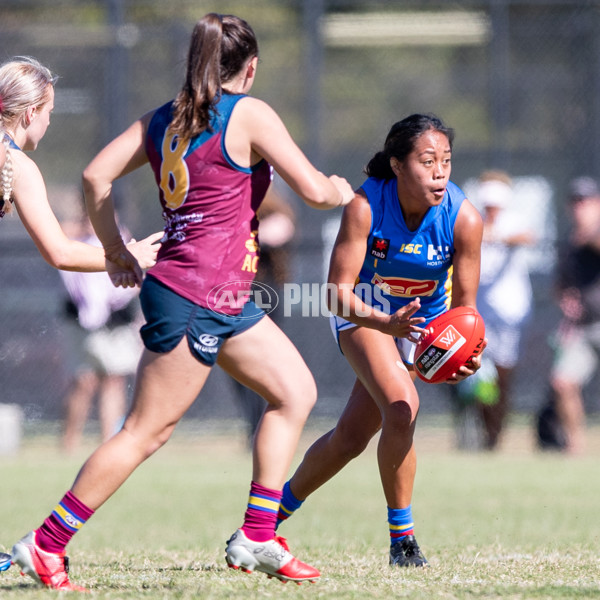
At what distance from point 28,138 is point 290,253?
6.44 m

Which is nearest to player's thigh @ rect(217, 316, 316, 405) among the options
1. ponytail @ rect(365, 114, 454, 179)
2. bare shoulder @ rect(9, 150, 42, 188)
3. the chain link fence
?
bare shoulder @ rect(9, 150, 42, 188)

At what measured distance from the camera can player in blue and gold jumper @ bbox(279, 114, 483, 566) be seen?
16.5 feet

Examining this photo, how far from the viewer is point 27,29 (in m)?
15.1

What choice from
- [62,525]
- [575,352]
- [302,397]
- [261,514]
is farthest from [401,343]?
[575,352]

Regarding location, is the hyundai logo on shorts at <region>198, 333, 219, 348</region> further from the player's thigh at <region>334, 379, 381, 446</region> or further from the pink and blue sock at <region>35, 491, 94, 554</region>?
the player's thigh at <region>334, 379, 381, 446</region>

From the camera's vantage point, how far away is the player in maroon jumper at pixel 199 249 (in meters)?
4.23

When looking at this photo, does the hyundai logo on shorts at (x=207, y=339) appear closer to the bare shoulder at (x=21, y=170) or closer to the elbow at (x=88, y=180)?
the elbow at (x=88, y=180)

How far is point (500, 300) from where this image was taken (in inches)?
443

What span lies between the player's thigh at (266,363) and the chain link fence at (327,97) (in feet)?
24.1

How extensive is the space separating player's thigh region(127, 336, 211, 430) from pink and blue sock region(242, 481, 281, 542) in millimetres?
458

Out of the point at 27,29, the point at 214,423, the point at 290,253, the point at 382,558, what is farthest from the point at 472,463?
the point at 27,29

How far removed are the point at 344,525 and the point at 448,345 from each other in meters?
2.55

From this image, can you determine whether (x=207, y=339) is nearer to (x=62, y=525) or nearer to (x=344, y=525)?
(x=62, y=525)

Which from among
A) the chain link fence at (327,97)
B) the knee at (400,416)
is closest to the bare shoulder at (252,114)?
the knee at (400,416)
